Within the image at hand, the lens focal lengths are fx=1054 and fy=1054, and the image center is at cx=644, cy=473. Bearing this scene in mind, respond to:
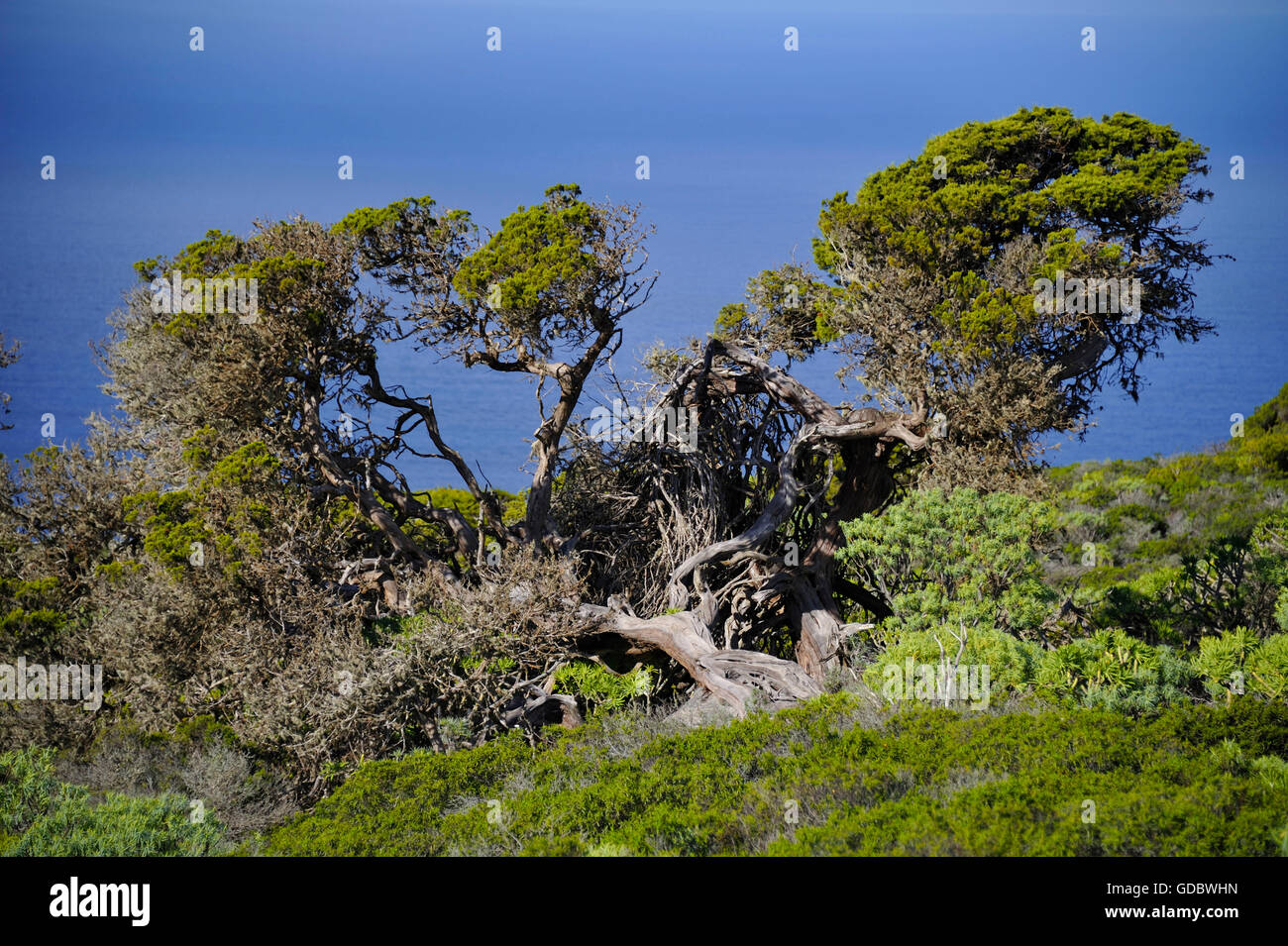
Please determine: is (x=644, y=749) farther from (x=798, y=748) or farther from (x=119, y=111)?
(x=119, y=111)

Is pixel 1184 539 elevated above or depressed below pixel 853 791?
above

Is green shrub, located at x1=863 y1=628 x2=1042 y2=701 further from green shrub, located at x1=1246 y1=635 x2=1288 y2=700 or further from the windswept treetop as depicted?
the windswept treetop

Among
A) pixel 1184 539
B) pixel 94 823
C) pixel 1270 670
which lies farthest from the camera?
pixel 1184 539

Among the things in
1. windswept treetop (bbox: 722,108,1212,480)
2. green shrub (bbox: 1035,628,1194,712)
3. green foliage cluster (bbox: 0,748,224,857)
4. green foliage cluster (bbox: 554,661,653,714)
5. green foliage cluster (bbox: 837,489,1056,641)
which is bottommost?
green foliage cluster (bbox: 0,748,224,857)

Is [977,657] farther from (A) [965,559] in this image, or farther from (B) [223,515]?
(B) [223,515]

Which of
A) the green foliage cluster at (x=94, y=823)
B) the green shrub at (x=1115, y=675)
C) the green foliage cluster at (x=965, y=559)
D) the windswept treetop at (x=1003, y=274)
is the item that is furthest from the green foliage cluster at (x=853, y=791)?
the windswept treetop at (x=1003, y=274)

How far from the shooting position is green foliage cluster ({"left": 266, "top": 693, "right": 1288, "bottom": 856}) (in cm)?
548

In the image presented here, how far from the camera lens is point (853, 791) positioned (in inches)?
254

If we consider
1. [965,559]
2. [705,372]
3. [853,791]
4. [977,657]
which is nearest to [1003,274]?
[705,372]

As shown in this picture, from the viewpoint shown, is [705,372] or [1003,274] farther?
[1003,274]

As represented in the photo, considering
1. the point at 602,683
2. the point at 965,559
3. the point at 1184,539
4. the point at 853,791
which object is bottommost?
the point at 602,683

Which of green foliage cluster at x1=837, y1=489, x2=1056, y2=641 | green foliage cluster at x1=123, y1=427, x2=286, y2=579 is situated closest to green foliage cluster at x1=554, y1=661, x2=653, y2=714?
green foliage cluster at x1=837, y1=489, x2=1056, y2=641

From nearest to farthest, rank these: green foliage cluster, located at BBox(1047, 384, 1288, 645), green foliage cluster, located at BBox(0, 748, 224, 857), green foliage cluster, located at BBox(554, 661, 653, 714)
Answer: green foliage cluster, located at BBox(0, 748, 224, 857), green foliage cluster, located at BBox(554, 661, 653, 714), green foliage cluster, located at BBox(1047, 384, 1288, 645)

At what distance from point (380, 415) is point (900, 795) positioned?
29.1 ft
